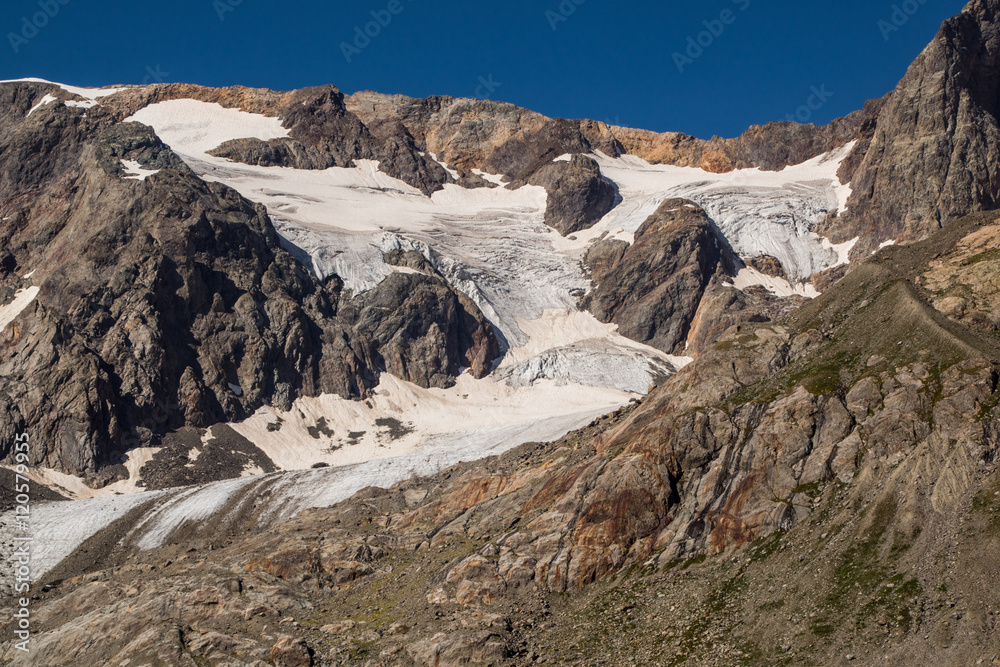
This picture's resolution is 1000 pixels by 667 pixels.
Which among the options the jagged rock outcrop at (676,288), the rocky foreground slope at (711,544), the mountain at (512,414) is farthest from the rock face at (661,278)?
the rocky foreground slope at (711,544)

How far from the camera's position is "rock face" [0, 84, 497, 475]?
11338 cm

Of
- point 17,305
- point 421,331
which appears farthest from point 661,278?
point 17,305

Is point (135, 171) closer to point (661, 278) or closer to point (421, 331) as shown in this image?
point (421, 331)

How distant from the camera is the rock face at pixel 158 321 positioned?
113375 millimetres

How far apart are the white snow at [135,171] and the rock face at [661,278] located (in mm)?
92535

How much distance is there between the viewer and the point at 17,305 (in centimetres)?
13362

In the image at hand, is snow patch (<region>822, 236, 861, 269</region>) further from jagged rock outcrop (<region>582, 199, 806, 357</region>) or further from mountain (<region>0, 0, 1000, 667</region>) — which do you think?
jagged rock outcrop (<region>582, 199, 806, 357</region>)

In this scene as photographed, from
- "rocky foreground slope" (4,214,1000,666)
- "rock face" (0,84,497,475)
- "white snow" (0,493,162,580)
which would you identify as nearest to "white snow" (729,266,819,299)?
"rock face" (0,84,497,475)

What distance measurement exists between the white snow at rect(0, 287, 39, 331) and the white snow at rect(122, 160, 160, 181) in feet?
94.0

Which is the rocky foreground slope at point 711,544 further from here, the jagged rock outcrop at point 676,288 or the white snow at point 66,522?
the jagged rock outcrop at point 676,288

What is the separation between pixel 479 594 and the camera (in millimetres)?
42562

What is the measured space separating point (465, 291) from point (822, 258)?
76.6m

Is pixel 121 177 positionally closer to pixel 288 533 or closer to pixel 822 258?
pixel 288 533

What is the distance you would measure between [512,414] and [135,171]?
8804 centimetres
